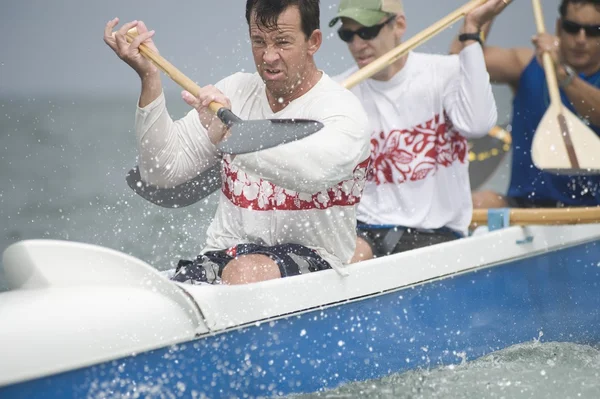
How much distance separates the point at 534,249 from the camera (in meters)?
4.65

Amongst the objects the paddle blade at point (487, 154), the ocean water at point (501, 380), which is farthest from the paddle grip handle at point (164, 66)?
the paddle blade at point (487, 154)

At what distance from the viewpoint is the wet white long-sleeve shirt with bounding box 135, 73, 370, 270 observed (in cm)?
352

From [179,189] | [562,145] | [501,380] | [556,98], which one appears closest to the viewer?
[179,189]

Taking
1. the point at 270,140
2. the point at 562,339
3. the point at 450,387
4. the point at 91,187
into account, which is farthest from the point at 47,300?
the point at 91,187

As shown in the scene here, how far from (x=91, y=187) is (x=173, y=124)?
1405 centimetres

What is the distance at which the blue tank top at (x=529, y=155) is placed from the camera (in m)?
5.47

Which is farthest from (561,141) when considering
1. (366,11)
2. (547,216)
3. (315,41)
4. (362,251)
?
(315,41)

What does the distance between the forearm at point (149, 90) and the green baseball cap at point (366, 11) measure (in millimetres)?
1301

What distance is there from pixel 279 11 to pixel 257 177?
562 mm

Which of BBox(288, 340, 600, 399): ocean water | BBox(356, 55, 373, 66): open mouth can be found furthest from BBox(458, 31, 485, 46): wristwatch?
BBox(288, 340, 600, 399): ocean water

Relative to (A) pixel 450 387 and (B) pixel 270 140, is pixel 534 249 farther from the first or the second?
(B) pixel 270 140

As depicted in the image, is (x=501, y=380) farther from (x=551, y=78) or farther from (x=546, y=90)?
(x=546, y=90)

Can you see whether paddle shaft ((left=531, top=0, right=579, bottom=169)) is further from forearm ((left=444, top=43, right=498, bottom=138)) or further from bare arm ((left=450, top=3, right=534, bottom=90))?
forearm ((left=444, top=43, right=498, bottom=138))

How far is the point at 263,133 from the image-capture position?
11.2 ft
